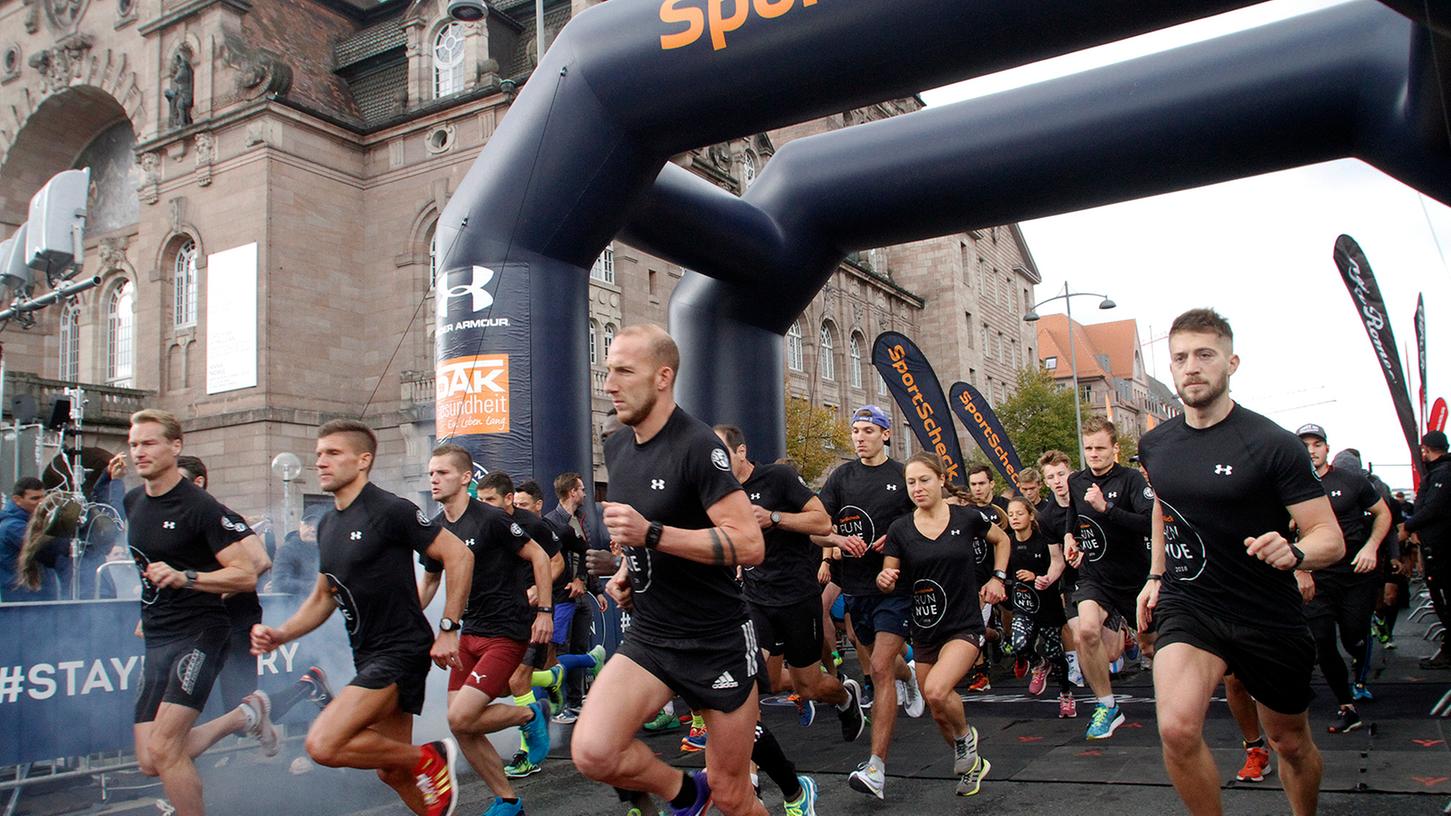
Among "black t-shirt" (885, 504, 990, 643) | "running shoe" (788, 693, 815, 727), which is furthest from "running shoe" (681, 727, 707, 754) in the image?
"black t-shirt" (885, 504, 990, 643)

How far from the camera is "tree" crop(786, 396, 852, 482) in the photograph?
3294cm

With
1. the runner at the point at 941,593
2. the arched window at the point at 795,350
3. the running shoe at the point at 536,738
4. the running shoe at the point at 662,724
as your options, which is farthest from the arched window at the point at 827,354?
the runner at the point at 941,593

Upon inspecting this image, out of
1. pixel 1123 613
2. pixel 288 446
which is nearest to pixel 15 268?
pixel 1123 613

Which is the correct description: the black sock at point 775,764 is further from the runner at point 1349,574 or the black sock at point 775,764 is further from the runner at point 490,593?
the runner at point 1349,574

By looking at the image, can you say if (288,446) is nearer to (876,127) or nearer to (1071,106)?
(876,127)

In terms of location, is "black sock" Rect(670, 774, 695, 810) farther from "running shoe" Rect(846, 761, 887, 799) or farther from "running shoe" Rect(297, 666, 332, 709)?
"running shoe" Rect(297, 666, 332, 709)

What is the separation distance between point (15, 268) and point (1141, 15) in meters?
12.6

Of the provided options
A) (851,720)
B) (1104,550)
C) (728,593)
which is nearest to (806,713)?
(851,720)

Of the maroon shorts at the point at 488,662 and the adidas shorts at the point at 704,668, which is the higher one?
the adidas shorts at the point at 704,668

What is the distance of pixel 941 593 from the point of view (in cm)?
639

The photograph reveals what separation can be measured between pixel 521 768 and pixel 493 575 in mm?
1438

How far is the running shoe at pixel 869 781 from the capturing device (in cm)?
578

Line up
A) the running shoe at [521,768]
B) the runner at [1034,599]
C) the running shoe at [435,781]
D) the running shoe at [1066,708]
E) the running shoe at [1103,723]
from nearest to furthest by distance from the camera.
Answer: the running shoe at [435,781]
the running shoe at [521,768]
the running shoe at [1103,723]
the running shoe at [1066,708]
the runner at [1034,599]

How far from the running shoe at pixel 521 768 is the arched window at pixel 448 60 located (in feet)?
87.7
